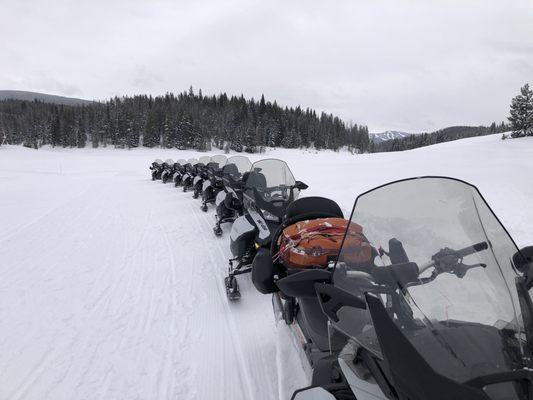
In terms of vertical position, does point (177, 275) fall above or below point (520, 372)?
below

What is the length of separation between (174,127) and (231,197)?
5401cm

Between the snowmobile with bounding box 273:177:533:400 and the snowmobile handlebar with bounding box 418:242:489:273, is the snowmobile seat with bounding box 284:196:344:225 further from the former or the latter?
the snowmobile handlebar with bounding box 418:242:489:273

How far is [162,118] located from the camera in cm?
5862

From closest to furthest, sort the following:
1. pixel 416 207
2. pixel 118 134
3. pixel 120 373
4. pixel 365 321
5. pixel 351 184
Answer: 1. pixel 365 321
2. pixel 416 207
3. pixel 120 373
4. pixel 351 184
5. pixel 118 134

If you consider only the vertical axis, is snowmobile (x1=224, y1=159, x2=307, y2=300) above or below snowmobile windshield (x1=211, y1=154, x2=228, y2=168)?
below

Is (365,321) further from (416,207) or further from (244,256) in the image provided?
(244,256)

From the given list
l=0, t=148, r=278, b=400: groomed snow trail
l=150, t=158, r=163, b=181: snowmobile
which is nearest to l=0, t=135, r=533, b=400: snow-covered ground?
l=0, t=148, r=278, b=400: groomed snow trail

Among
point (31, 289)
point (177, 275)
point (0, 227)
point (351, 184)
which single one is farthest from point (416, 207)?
point (351, 184)

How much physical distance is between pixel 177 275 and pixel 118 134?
195 feet

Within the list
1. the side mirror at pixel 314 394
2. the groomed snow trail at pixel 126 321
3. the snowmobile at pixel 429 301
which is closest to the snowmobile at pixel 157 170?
the groomed snow trail at pixel 126 321

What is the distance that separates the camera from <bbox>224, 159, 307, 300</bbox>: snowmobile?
4305mm

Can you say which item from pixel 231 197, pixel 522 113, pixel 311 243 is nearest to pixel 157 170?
pixel 231 197

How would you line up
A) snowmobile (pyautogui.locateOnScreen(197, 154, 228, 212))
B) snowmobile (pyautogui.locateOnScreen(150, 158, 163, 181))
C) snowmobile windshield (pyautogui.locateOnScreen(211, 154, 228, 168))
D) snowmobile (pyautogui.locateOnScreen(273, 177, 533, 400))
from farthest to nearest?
snowmobile (pyautogui.locateOnScreen(150, 158, 163, 181)), snowmobile windshield (pyautogui.locateOnScreen(211, 154, 228, 168)), snowmobile (pyautogui.locateOnScreen(197, 154, 228, 212)), snowmobile (pyautogui.locateOnScreen(273, 177, 533, 400))

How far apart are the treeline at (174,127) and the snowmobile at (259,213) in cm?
5230
